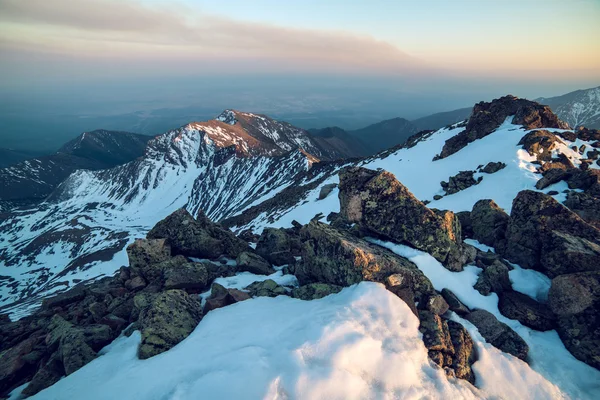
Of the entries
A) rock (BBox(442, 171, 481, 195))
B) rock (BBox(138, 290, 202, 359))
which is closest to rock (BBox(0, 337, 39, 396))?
rock (BBox(138, 290, 202, 359))

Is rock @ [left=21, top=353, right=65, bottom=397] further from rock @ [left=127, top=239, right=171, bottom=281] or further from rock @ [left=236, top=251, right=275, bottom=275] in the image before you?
rock @ [left=236, top=251, right=275, bottom=275]

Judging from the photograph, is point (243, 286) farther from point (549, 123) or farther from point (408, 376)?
point (549, 123)

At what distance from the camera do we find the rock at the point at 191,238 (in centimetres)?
1712

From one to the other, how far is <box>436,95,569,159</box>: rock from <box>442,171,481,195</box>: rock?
45.0ft

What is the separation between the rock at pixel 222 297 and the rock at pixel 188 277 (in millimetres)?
1435

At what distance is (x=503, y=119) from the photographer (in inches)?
1900

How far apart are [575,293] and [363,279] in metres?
7.77

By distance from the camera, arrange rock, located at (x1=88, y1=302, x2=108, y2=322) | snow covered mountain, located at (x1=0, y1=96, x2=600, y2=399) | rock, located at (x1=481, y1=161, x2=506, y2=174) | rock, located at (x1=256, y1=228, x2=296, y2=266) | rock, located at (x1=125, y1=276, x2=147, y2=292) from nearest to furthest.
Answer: snow covered mountain, located at (x1=0, y1=96, x2=600, y2=399) < rock, located at (x1=88, y1=302, x2=108, y2=322) < rock, located at (x1=125, y1=276, x2=147, y2=292) < rock, located at (x1=256, y1=228, x2=296, y2=266) < rock, located at (x1=481, y1=161, x2=506, y2=174)

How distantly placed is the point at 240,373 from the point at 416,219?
1023cm

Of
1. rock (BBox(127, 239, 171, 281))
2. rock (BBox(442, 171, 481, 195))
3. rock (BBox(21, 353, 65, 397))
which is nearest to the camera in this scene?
rock (BBox(21, 353, 65, 397))

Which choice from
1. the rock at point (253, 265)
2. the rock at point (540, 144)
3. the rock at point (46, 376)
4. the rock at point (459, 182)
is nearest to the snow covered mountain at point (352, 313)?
the rock at point (46, 376)

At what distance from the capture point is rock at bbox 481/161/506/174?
104 ft

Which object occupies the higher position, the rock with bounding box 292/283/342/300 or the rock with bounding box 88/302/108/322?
the rock with bounding box 292/283/342/300

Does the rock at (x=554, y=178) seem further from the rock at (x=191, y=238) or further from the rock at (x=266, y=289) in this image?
the rock at (x=191, y=238)
